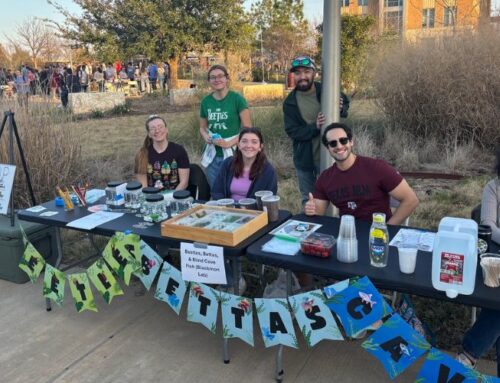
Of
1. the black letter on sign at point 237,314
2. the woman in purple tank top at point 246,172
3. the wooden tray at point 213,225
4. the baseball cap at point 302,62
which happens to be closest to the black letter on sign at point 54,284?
the wooden tray at point 213,225

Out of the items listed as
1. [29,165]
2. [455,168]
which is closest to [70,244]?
[29,165]

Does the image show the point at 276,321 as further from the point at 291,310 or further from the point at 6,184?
the point at 6,184

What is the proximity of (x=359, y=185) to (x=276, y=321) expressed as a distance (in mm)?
1072

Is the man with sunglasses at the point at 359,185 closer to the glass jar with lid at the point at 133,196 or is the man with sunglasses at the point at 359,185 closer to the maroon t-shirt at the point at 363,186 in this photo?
the maroon t-shirt at the point at 363,186

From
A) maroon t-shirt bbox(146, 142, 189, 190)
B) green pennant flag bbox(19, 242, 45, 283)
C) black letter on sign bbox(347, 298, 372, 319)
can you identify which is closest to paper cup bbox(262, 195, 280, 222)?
black letter on sign bbox(347, 298, 372, 319)

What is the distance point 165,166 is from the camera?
421 centimetres

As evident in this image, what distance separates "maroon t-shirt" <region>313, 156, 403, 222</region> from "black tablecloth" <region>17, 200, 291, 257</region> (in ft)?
1.21

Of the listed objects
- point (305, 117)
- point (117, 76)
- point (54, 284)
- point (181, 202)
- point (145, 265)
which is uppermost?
point (117, 76)

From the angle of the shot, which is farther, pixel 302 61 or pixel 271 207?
pixel 302 61

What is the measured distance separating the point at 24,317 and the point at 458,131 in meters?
6.74

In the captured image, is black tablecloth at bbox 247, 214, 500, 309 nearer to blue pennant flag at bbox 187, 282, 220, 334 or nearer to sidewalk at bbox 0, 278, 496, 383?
blue pennant flag at bbox 187, 282, 220, 334

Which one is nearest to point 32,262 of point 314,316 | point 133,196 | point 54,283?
point 54,283

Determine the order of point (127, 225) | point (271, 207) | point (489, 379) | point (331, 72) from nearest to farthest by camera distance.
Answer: point (489, 379) → point (271, 207) → point (127, 225) → point (331, 72)

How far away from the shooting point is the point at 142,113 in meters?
16.0
